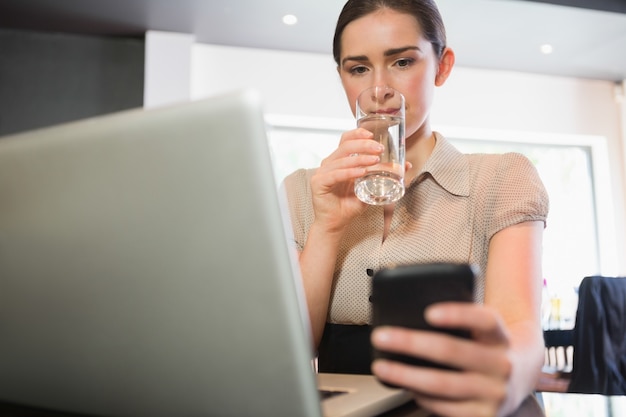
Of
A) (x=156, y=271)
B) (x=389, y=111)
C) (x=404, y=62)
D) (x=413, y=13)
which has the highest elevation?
(x=413, y=13)

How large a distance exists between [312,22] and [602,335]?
8.97 ft

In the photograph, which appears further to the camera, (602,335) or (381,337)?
(602,335)

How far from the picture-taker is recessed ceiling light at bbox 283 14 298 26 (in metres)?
4.10

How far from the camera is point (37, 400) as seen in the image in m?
0.63

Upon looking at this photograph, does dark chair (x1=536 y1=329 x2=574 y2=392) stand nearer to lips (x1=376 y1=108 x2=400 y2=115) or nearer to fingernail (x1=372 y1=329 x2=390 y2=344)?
lips (x1=376 y1=108 x2=400 y2=115)

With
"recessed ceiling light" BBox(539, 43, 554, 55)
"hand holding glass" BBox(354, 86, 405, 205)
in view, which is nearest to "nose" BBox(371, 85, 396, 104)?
"hand holding glass" BBox(354, 86, 405, 205)

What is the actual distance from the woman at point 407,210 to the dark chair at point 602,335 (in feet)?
4.89

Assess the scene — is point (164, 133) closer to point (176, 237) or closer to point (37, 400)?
point (176, 237)

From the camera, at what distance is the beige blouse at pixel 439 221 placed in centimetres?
118

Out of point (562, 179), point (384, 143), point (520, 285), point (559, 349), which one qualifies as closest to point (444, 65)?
point (384, 143)

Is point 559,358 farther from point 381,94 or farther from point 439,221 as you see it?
point 381,94

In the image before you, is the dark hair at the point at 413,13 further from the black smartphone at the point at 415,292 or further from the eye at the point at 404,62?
the black smartphone at the point at 415,292

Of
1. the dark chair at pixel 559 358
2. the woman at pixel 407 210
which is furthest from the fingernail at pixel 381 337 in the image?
the dark chair at pixel 559 358

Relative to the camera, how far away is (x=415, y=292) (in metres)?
0.51
